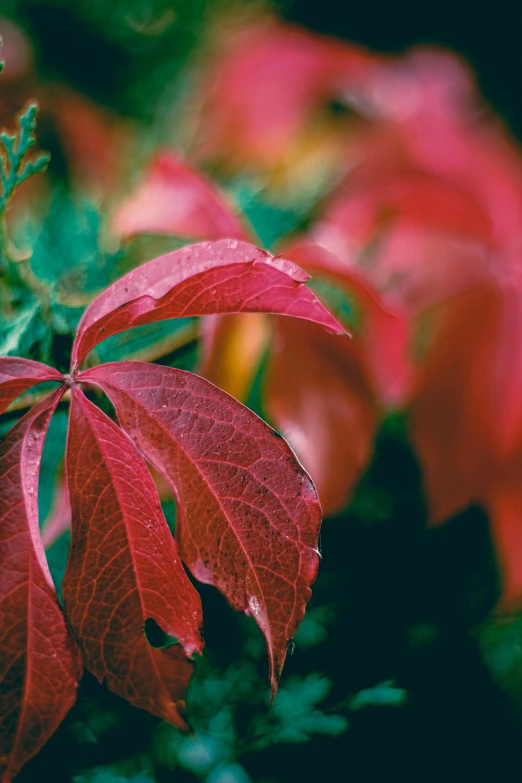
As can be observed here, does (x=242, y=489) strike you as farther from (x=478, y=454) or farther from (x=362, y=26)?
(x=362, y=26)

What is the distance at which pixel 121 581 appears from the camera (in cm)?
35

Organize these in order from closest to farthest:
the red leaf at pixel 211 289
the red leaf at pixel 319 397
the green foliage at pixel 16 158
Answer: the red leaf at pixel 211 289 → the green foliage at pixel 16 158 → the red leaf at pixel 319 397

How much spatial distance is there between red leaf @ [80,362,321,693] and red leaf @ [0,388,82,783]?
0.08 metres

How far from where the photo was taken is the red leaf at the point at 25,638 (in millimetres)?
340

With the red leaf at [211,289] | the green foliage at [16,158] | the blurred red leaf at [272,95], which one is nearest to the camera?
the red leaf at [211,289]

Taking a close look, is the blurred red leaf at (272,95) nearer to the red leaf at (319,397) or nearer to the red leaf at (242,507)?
the red leaf at (319,397)

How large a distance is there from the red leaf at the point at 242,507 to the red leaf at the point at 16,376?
79mm

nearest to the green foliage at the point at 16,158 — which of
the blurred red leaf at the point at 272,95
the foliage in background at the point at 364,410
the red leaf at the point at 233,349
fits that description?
the foliage in background at the point at 364,410

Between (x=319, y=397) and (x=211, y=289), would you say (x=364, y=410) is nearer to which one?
(x=319, y=397)

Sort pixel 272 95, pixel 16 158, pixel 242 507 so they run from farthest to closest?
pixel 272 95
pixel 16 158
pixel 242 507

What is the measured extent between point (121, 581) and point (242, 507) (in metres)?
0.09

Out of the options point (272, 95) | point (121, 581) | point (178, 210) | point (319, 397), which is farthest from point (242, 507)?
point (272, 95)

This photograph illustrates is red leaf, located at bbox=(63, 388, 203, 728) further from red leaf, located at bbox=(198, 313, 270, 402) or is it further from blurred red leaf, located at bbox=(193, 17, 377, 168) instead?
blurred red leaf, located at bbox=(193, 17, 377, 168)

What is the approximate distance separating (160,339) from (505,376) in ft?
1.11
